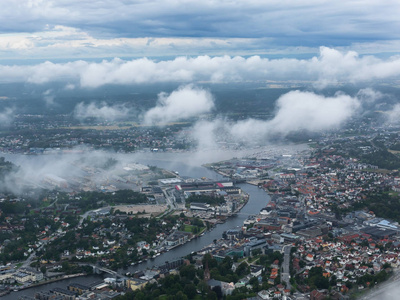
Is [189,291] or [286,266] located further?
[286,266]

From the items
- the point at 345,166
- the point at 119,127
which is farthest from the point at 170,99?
the point at 345,166

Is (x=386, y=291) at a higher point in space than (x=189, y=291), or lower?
lower

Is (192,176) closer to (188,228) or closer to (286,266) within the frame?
(188,228)

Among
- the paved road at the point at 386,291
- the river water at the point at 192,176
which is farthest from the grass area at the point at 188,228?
the paved road at the point at 386,291

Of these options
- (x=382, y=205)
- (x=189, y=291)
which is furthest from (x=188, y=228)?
(x=382, y=205)

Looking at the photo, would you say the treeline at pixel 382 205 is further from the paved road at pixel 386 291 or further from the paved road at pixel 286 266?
the paved road at pixel 386 291

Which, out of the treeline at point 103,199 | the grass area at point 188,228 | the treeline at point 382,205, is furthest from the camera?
the treeline at point 103,199

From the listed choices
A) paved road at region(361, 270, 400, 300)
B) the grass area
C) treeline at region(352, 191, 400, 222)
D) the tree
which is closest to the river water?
the grass area

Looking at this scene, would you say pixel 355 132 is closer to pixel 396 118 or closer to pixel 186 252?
pixel 396 118

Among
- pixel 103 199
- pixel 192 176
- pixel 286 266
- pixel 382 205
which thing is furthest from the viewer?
pixel 192 176
